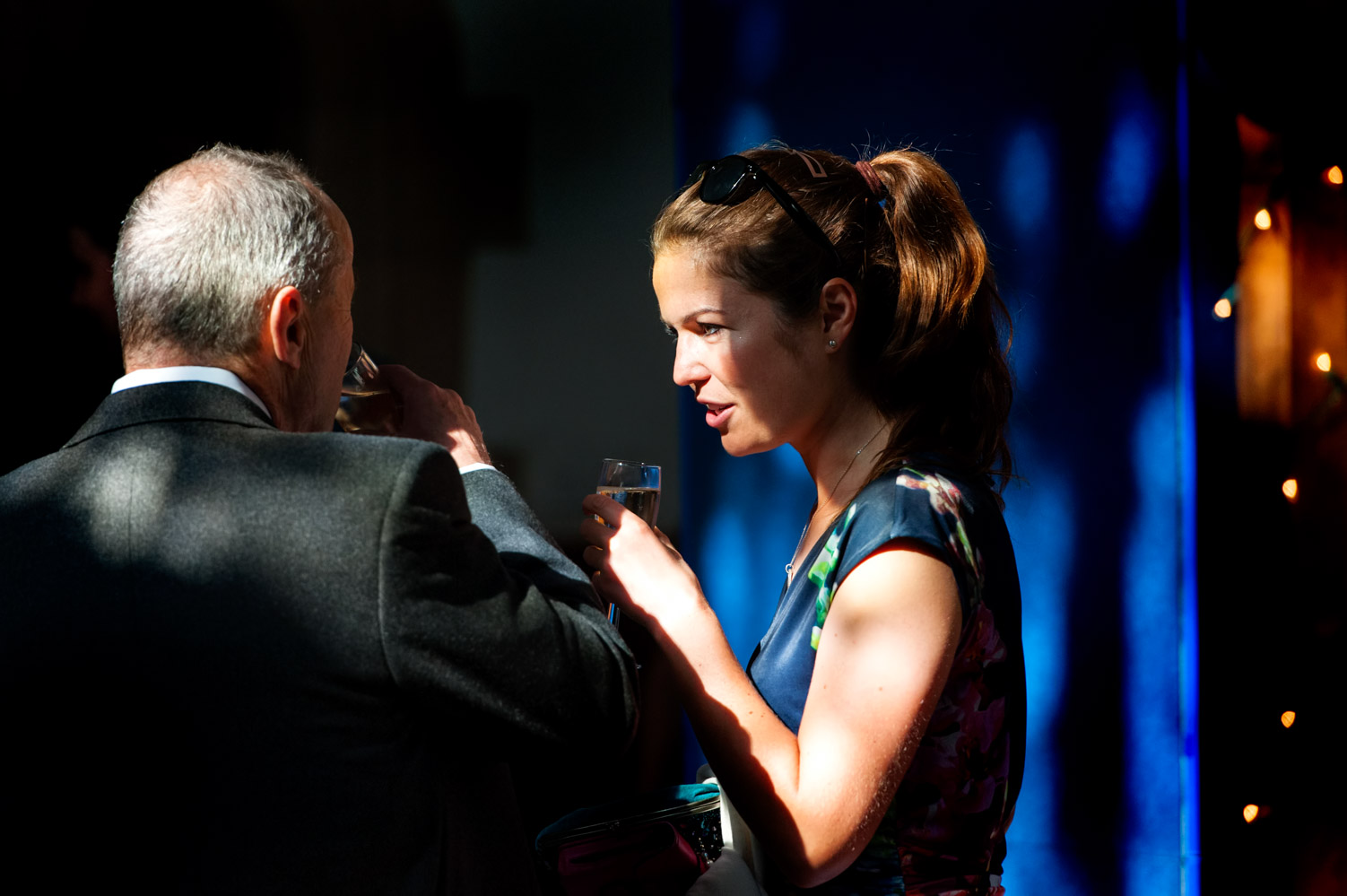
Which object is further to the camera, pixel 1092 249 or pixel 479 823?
pixel 1092 249

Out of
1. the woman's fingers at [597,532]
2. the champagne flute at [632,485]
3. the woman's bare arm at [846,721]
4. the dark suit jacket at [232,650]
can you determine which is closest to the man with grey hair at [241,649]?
the dark suit jacket at [232,650]

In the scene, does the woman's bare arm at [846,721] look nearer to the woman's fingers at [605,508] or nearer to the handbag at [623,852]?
the handbag at [623,852]

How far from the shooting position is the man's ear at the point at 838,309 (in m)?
1.59

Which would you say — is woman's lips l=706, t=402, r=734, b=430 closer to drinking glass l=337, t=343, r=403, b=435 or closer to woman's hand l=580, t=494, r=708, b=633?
woman's hand l=580, t=494, r=708, b=633

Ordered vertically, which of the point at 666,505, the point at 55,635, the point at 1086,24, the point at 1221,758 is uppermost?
the point at 1086,24

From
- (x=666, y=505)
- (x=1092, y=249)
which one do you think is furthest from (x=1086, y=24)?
(x=666, y=505)

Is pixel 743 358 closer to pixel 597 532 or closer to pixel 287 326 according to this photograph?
pixel 597 532

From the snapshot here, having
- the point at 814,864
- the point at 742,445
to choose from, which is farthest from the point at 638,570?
the point at 814,864

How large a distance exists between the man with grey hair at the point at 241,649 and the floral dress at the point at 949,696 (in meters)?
0.39

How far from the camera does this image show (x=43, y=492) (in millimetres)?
1122

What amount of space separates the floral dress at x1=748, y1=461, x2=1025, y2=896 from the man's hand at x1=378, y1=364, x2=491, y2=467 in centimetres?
55

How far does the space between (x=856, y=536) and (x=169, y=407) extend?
34.5 inches

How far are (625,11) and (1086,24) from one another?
3.77 feet

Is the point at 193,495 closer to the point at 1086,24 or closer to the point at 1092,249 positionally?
the point at 1092,249
